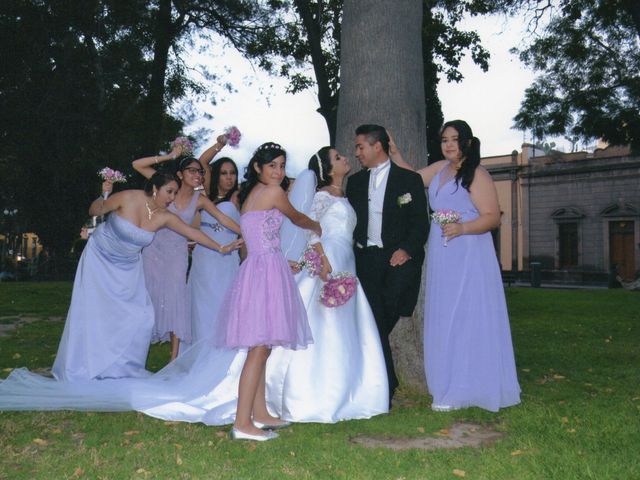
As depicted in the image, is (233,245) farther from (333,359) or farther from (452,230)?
(452,230)

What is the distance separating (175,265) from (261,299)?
128 inches

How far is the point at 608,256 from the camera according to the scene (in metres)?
41.4

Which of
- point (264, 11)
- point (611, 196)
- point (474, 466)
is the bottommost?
point (474, 466)

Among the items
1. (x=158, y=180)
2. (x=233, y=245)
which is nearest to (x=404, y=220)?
(x=233, y=245)

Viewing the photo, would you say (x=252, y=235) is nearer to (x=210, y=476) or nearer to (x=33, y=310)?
(x=210, y=476)

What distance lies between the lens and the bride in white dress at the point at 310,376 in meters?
5.68

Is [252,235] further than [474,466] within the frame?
Yes

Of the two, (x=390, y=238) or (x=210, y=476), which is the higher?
(x=390, y=238)

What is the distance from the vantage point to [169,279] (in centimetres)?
817

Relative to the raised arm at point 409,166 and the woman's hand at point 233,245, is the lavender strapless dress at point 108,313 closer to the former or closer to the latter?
the woman's hand at point 233,245

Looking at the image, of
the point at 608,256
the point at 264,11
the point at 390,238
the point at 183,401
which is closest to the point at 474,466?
the point at 390,238

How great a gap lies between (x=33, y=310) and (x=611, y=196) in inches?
1434

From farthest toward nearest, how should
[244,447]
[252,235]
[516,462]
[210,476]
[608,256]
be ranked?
1. [608,256]
2. [252,235]
3. [244,447]
4. [516,462]
5. [210,476]

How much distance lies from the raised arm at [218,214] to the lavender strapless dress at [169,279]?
0.52 feet
